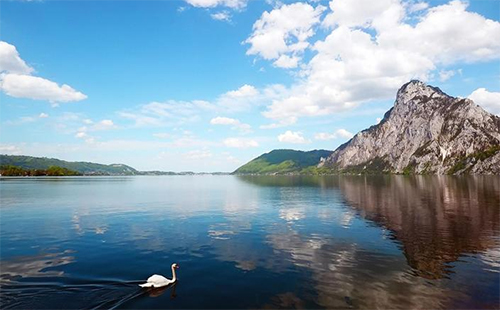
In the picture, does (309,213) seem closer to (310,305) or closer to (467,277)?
A: (467,277)

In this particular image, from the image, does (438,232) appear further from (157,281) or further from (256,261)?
(157,281)

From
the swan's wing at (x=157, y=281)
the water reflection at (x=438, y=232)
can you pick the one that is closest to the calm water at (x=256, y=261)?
the water reflection at (x=438, y=232)

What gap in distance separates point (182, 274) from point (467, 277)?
27431 millimetres

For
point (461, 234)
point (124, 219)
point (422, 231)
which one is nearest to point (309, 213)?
point (422, 231)

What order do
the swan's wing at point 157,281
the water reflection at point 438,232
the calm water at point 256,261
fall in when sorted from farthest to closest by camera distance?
the water reflection at point 438,232 < the swan's wing at point 157,281 < the calm water at point 256,261

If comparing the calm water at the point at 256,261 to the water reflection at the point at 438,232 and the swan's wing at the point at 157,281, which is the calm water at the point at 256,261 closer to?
the water reflection at the point at 438,232

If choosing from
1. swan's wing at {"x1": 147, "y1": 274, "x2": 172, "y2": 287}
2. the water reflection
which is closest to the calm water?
the water reflection

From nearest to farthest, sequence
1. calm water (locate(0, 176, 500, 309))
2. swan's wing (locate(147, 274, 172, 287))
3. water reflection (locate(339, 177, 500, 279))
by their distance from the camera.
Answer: calm water (locate(0, 176, 500, 309)) < swan's wing (locate(147, 274, 172, 287)) < water reflection (locate(339, 177, 500, 279))

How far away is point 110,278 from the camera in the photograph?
28.4m

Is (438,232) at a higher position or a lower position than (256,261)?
higher

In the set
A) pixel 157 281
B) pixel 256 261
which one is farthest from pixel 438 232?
pixel 157 281

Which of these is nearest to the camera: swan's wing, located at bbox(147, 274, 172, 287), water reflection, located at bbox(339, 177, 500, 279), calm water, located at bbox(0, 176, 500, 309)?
calm water, located at bbox(0, 176, 500, 309)

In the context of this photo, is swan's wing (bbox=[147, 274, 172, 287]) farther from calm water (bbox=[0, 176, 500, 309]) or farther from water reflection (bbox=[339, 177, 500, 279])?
water reflection (bbox=[339, 177, 500, 279])

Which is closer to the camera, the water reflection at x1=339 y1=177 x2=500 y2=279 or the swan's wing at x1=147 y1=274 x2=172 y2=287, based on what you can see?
the swan's wing at x1=147 y1=274 x2=172 y2=287
